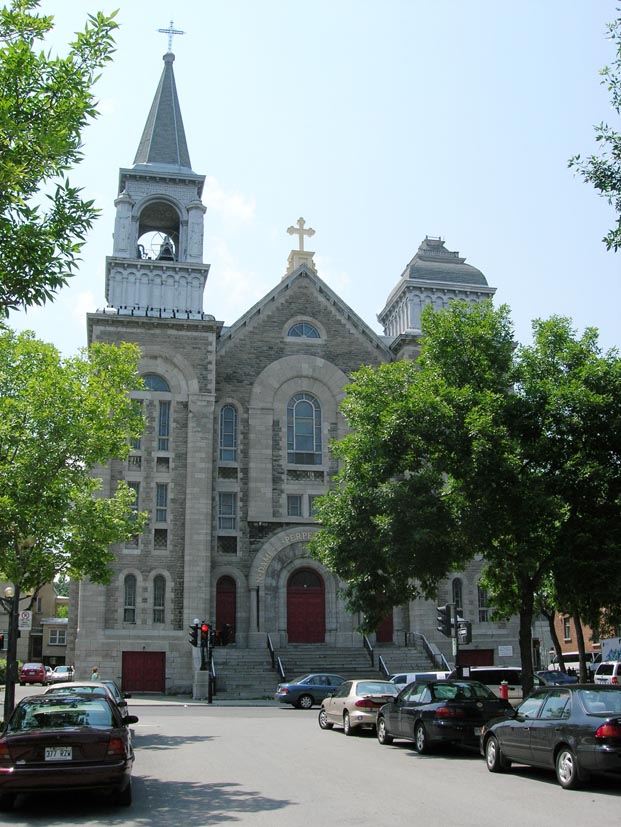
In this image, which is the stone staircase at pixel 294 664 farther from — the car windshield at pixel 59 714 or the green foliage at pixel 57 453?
the car windshield at pixel 59 714

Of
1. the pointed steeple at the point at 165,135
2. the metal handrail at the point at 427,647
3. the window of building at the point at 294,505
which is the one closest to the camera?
the metal handrail at the point at 427,647

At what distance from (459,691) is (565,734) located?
515cm

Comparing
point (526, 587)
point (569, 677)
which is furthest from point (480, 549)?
point (569, 677)

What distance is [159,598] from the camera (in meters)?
37.7

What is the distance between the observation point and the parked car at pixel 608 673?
114 ft

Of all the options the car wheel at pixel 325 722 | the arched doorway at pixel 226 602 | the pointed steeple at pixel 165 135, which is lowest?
the car wheel at pixel 325 722

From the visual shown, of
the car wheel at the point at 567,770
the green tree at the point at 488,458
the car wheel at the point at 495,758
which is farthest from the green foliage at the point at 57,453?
the car wheel at the point at 567,770

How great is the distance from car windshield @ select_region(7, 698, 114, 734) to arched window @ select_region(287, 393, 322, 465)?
29237mm

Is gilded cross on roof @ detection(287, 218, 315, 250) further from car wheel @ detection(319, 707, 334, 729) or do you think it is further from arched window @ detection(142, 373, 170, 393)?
car wheel @ detection(319, 707, 334, 729)

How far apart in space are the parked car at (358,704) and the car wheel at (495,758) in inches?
255

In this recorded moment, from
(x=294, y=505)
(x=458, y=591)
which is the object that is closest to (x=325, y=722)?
(x=294, y=505)

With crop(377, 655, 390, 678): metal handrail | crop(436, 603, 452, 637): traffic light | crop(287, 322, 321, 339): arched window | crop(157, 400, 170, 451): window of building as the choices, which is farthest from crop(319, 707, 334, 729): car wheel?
crop(287, 322, 321, 339): arched window

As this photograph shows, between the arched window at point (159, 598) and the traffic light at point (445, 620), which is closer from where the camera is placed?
the traffic light at point (445, 620)

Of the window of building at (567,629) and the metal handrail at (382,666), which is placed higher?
the window of building at (567,629)
